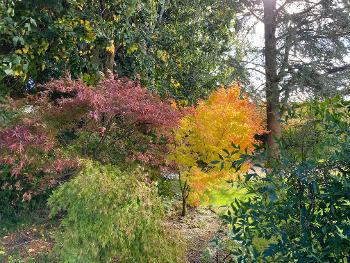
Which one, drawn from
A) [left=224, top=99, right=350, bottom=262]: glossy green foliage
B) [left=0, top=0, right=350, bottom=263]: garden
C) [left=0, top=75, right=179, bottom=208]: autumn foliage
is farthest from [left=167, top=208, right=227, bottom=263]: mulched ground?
[left=224, top=99, right=350, bottom=262]: glossy green foliage

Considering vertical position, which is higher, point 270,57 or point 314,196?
point 270,57

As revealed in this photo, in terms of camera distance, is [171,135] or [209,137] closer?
[209,137]

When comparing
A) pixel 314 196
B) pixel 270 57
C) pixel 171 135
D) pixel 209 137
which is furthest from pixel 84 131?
pixel 270 57

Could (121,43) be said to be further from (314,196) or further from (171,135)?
(314,196)

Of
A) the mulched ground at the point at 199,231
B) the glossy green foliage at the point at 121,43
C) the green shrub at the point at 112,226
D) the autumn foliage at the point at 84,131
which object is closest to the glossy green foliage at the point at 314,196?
the green shrub at the point at 112,226

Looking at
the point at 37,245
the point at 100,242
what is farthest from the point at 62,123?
the point at 100,242

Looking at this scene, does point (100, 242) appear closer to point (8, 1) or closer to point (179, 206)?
point (8, 1)

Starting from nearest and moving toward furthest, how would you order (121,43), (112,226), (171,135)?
(112,226) < (171,135) < (121,43)

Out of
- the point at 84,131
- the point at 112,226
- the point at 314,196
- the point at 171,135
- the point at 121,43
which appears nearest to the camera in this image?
the point at 314,196

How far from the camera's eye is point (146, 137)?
574 cm

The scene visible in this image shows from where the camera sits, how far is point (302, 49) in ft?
34.3

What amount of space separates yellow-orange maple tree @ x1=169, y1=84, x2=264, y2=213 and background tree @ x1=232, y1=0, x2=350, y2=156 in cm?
460

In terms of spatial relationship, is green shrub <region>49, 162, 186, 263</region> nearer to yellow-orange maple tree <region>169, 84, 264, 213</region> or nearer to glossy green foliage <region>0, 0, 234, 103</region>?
yellow-orange maple tree <region>169, 84, 264, 213</region>

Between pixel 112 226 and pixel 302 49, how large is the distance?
29.3 ft
